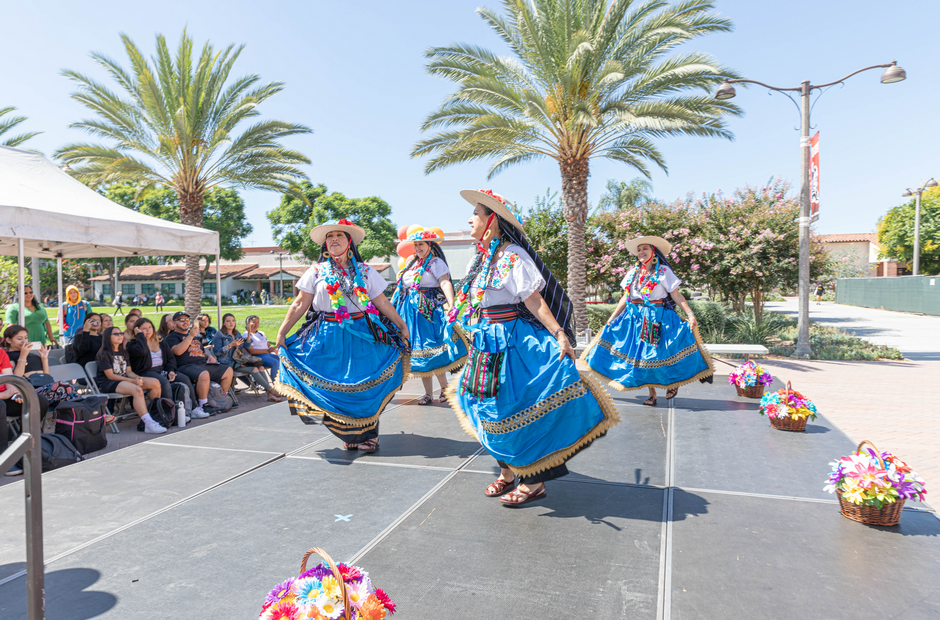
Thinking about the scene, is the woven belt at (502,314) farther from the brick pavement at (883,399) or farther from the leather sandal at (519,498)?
the brick pavement at (883,399)

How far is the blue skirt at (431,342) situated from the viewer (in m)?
6.50

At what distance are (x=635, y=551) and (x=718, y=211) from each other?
13961 millimetres

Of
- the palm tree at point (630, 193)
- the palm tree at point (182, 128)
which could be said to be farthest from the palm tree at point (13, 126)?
the palm tree at point (630, 193)

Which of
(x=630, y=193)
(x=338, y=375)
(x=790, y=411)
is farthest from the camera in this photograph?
(x=630, y=193)

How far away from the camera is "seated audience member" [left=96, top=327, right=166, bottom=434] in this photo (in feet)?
19.2

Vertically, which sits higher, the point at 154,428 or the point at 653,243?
the point at 653,243

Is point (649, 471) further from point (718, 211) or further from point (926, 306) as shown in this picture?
point (926, 306)

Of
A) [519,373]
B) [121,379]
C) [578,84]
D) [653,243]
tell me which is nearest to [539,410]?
[519,373]

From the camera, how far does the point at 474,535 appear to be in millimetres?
3238

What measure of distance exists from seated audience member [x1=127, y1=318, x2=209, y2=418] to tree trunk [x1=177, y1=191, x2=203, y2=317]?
28.1 feet

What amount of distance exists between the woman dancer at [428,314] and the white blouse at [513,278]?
2616mm

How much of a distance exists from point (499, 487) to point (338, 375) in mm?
1683

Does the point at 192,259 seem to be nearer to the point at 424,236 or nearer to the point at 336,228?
the point at 424,236

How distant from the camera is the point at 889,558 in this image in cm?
293
